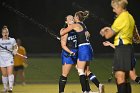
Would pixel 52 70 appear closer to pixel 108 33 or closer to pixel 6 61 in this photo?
pixel 6 61

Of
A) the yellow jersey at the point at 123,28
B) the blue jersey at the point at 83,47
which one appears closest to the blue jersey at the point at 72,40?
the blue jersey at the point at 83,47

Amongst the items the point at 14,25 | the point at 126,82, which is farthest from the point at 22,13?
the point at 126,82

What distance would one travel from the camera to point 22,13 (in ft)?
88.6

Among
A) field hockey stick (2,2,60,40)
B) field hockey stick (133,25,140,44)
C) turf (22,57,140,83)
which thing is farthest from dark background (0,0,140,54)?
field hockey stick (133,25,140,44)

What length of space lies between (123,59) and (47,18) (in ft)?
65.4

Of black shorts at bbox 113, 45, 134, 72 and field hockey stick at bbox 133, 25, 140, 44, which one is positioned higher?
field hockey stick at bbox 133, 25, 140, 44

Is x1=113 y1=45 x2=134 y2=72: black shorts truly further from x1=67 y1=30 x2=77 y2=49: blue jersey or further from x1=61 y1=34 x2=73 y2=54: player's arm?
x1=67 y1=30 x2=77 y2=49: blue jersey

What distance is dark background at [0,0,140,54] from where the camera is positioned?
26.4 meters

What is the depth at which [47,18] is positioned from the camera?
1081 inches

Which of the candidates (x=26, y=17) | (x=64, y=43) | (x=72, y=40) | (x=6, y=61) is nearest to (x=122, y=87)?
(x=64, y=43)

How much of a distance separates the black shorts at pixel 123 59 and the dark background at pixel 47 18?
18.1 meters

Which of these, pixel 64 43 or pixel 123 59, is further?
pixel 64 43

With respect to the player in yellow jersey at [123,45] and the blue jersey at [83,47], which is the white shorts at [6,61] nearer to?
the blue jersey at [83,47]

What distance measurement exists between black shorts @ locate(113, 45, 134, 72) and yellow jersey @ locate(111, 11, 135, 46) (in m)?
0.10
